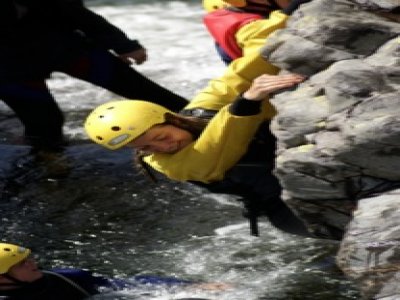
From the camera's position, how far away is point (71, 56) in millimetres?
8211

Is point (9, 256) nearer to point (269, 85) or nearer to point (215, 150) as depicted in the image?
point (215, 150)

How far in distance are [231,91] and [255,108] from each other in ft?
1.36

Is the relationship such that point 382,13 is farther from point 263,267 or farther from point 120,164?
point 120,164

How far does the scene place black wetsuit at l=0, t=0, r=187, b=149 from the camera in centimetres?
803

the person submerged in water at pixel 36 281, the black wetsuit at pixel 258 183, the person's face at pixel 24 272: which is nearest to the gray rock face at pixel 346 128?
the black wetsuit at pixel 258 183

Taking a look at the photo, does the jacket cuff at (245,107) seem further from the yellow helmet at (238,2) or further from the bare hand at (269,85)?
the yellow helmet at (238,2)

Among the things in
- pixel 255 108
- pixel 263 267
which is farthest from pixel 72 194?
pixel 255 108

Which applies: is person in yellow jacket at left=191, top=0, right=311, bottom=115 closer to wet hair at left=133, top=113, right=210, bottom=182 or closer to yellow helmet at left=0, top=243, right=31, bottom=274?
wet hair at left=133, top=113, right=210, bottom=182

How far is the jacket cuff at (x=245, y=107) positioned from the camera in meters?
5.61

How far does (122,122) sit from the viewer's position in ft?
19.3

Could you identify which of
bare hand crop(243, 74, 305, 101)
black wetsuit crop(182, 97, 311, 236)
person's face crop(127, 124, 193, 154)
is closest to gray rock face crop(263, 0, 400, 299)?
bare hand crop(243, 74, 305, 101)

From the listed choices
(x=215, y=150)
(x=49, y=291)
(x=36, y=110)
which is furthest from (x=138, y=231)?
(x=36, y=110)

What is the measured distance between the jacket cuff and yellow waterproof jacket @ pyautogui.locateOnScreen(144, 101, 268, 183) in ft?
0.07

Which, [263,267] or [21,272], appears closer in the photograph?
[21,272]
